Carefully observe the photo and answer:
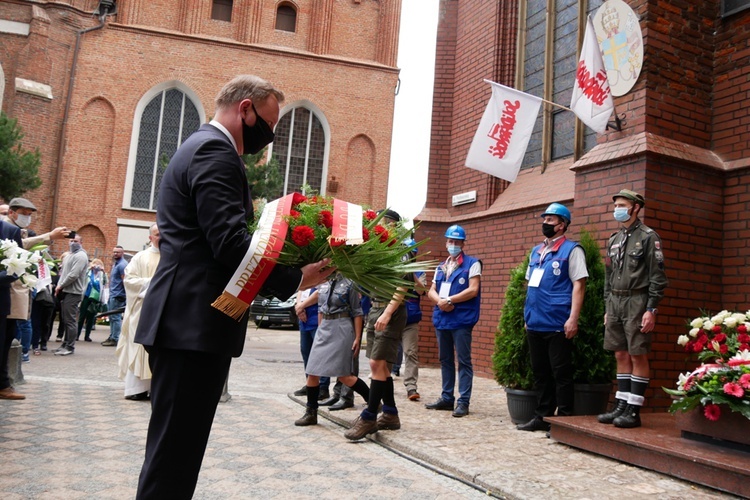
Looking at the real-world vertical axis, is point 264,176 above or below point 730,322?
above

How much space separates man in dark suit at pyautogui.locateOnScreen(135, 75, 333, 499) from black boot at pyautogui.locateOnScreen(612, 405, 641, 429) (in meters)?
3.85

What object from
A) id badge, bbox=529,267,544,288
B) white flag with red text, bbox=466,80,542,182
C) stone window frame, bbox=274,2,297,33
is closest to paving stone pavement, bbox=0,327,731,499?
id badge, bbox=529,267,544,288

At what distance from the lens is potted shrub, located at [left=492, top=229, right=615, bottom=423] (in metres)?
6.10

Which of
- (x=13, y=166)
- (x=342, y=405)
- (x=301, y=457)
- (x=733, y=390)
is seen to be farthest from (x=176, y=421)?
(x=13, y=166)

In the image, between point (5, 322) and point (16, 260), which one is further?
point (5, 322)

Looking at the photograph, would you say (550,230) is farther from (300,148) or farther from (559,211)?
(300,148)

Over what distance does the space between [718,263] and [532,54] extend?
18.8ft

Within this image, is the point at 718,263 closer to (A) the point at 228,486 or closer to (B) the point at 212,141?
(A) the point at 228,486

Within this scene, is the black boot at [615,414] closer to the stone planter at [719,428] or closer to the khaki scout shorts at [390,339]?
the stone planter at [719,428]

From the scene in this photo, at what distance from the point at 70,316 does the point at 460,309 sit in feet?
25.4

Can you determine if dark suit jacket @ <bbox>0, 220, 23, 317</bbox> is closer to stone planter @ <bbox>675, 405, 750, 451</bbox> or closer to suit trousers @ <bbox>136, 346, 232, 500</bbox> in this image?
suit trousers @ <bbox>136, 346, 232, 500</bbox>

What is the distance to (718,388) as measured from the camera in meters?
4.46

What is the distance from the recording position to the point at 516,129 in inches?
339

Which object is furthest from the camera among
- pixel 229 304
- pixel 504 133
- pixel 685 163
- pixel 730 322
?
pixel 504 133
